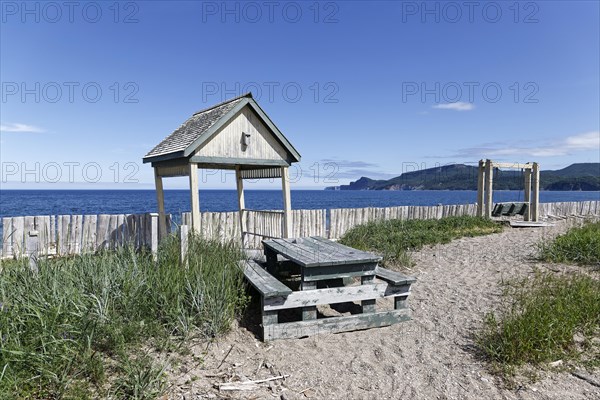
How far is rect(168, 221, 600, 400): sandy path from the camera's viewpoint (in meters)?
3.54

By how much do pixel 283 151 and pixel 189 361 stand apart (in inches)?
212

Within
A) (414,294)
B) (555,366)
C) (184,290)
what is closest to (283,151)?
(414,294)

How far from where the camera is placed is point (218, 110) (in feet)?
26.5

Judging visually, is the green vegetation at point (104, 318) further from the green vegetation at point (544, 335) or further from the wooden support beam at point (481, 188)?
the wooden support beam at point (481, 188)

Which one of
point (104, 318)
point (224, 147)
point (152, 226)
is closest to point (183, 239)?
point (152, 226)

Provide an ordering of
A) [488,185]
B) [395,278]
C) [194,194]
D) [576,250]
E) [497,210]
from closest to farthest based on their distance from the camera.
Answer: [395,278]
[194,194]
[576,250]
[488,185]
[497,210]

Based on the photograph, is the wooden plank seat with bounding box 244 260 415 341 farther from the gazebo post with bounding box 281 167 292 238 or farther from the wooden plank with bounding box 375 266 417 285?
the gazebo post with bounding box 281 167 292 238

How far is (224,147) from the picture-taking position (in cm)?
759

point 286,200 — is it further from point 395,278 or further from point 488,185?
point 488,185

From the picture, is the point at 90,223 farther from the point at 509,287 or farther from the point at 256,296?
the point at 509,287

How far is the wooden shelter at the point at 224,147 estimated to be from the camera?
23.5 ft

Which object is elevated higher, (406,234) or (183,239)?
(183,239)

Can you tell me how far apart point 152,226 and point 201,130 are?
223 centimetres

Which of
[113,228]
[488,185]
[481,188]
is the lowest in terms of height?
[113,228]
